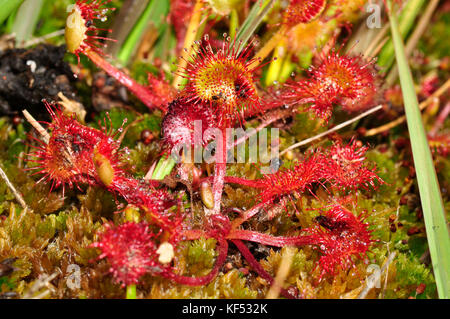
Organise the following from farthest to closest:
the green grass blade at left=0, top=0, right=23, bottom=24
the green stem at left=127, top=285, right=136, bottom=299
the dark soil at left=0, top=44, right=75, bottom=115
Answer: the dark soil at left=0, top=44, right=75, bottom=115 → the green grass blade at left=0, top=0, right=23, bottom=24 → the green stem at left=127, top=285, right=136, bottom=299

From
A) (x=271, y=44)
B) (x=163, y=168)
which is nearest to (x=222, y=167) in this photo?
(x=163, y=168)

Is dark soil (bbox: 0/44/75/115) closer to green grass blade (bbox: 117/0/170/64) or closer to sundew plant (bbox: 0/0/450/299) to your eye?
sundew plant (bbox: 0/0/450/299)

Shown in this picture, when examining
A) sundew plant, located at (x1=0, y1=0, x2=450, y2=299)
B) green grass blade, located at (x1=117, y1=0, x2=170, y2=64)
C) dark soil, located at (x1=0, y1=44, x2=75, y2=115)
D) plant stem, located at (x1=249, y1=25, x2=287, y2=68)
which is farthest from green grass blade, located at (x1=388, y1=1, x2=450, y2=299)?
dark soil, located at (x1=0, y1=44, x2=75, y2=115)

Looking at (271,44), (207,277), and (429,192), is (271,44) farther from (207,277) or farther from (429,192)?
(207,277)

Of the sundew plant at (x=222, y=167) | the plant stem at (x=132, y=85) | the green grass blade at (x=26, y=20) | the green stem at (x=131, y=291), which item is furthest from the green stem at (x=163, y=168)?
the green grass blade at (x=26, y=20)

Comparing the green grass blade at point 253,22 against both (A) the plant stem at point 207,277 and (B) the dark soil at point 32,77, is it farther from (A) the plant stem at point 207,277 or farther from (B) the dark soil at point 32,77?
(B) the dark soil at point 32,77
